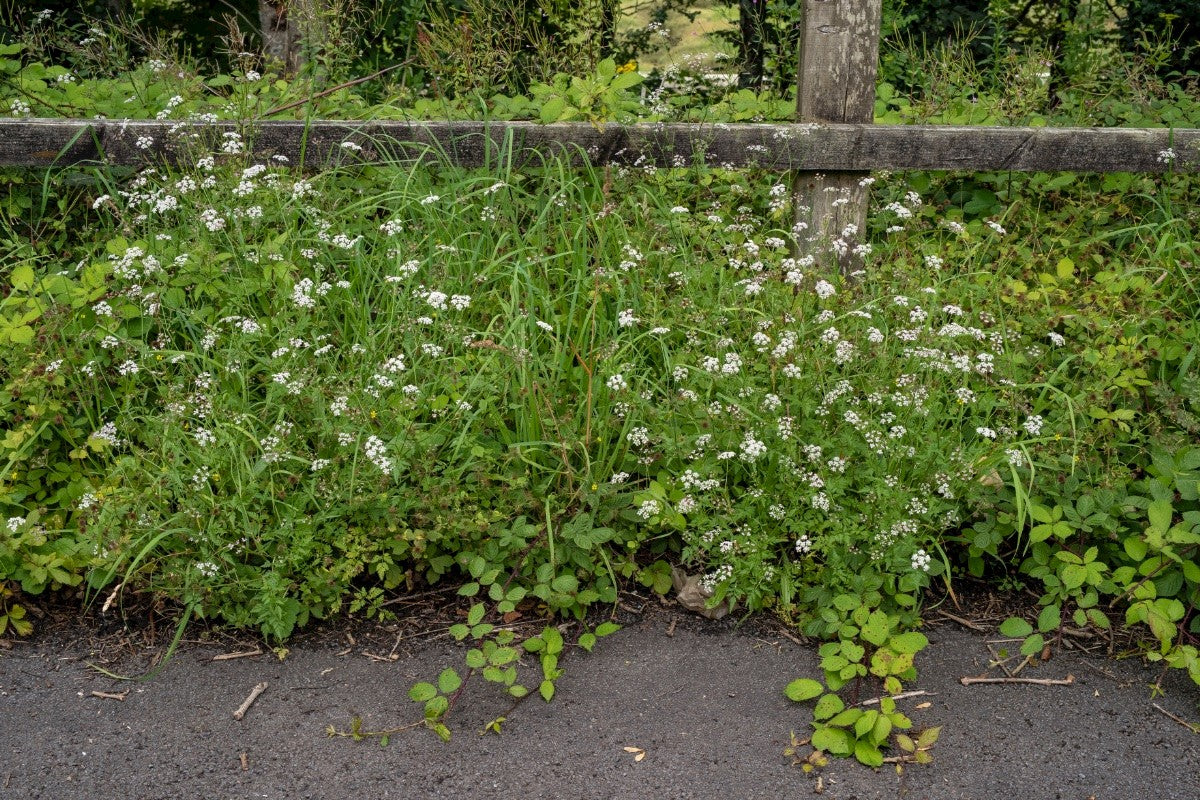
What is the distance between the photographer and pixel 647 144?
4.29 m

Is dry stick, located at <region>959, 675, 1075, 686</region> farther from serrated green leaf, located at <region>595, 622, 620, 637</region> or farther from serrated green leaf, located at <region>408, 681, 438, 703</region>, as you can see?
serrated green leaf, located at <region>408, 681, 438, 703</region>

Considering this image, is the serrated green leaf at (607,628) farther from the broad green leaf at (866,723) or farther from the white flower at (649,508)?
the broad green leaf at (866,723)

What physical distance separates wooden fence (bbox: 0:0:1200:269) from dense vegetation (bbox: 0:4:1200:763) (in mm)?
141

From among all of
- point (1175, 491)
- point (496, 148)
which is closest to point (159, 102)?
point (496, 148)

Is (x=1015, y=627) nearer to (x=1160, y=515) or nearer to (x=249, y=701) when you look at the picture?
(x=1160, y=515)

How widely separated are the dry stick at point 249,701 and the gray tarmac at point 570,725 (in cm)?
2

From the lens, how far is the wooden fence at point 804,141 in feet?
13.7

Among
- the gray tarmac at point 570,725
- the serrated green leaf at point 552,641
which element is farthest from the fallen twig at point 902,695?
the serrated green leaf at point 552,641

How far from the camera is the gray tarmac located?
2.46 metres

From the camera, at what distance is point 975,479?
3.12 m

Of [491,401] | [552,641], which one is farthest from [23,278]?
[552,641]

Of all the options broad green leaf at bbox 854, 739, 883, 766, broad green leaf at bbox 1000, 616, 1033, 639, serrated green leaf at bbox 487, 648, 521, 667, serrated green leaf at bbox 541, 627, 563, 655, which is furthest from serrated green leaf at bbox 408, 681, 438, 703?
broad green leaf at bbox 1000, 616, 1033, 639

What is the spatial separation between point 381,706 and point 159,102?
347cm

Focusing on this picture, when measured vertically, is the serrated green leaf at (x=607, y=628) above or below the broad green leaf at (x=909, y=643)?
below
